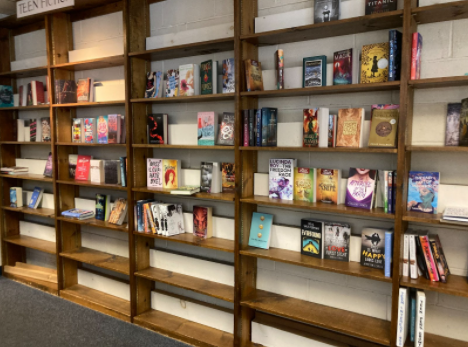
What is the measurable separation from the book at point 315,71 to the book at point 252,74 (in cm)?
33

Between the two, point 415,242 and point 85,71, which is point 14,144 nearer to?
point 85,71

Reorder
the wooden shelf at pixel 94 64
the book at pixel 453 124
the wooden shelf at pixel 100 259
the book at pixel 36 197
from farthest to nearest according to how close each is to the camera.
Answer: the book at pixel 36 197 → the wooden shelf at pixel 100 259 → the wooden shelf at pixel 94 64 → the book at pixel 453 124

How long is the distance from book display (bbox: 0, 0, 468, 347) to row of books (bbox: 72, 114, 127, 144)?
0.02 metres

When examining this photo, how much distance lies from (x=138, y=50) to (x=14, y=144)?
2184mm

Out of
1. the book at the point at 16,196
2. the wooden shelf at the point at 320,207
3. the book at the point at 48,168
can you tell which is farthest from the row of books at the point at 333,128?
the book at the point at 16,196

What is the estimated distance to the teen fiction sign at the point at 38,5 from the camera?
Result: 290 cm

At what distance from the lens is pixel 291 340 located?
98.0 inches

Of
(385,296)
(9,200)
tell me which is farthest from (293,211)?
(9,200)

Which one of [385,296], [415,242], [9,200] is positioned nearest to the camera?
[415,242]

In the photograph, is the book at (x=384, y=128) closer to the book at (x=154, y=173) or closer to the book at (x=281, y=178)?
the book at (x=281, y=178)

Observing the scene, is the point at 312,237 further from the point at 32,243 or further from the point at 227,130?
the point at 32,243

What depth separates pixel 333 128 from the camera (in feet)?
7.20

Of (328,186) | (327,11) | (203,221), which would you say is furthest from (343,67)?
(203,221)

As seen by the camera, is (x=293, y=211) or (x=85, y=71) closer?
(x=293, y=211)
